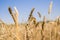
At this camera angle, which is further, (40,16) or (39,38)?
(39,38)

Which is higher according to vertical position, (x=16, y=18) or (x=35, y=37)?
(x=16, y=18)

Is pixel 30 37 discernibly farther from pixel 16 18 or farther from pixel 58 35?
pixel 16 18

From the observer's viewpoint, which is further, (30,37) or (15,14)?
(30,37)

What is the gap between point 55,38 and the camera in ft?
5.48

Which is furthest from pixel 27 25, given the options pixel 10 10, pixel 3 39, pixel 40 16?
pixel 3 39

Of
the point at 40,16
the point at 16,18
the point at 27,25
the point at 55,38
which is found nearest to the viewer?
the point at 16,18

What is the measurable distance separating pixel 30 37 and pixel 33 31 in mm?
68

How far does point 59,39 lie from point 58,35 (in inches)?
Result: 2.4

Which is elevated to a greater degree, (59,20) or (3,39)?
(59,20)

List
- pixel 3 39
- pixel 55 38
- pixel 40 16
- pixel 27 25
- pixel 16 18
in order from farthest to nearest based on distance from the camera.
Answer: pixel 3 39 < pixel 55 38 < pixel 40 16 < pixel 27 25 < pixel 16 18

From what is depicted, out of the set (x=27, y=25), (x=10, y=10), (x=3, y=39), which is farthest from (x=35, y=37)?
(x=10, y=10)

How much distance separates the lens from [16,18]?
0.95 m

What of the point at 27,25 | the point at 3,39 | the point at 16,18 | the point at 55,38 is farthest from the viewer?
the point at 3,39

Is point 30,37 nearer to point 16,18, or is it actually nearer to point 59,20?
point 59,20
